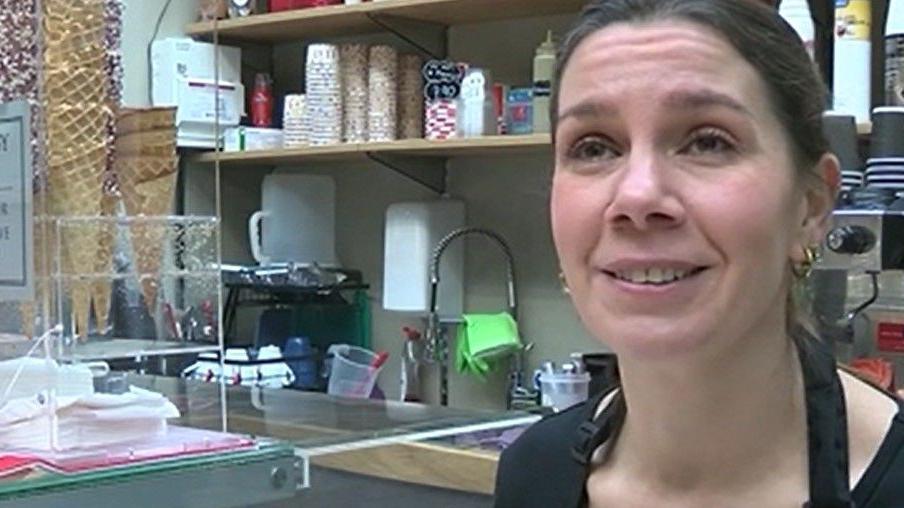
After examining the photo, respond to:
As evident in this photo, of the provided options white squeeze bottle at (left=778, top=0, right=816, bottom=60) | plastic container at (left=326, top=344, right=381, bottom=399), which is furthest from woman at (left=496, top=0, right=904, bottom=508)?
plastic container at (left=326, top=344, right=381, bottom=399)

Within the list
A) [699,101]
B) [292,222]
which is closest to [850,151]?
[699,101]

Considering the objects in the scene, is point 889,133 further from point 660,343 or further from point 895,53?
point 660,343

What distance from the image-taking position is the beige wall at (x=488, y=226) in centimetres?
293

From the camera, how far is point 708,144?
0.89 meters

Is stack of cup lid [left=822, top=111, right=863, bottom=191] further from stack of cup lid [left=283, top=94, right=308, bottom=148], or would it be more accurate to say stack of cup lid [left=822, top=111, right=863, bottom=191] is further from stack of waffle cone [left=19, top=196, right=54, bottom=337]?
stack of cup lid [left=283, top=94, right=308, bottom=148]

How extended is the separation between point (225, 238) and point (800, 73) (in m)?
2.59

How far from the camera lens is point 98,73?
3.78 ft

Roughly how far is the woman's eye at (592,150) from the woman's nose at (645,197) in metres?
0.04

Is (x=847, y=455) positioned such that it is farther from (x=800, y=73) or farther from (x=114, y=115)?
(x=114, y=115)

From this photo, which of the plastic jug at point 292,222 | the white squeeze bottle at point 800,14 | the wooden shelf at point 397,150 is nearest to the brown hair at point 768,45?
the white squeeze bottle at point 800,14

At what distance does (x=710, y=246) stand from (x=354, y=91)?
220cm

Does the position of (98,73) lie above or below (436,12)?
below

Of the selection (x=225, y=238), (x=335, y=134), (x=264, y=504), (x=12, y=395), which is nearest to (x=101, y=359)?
(x=12, y=395)

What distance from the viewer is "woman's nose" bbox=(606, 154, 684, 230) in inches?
34.0
